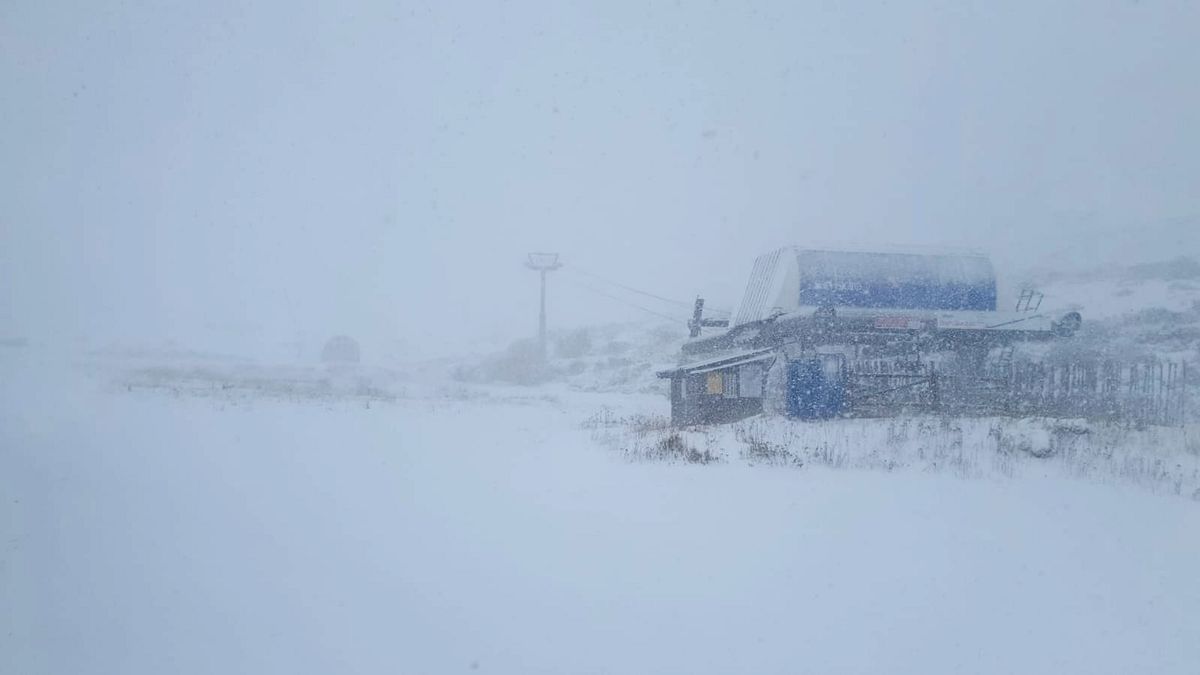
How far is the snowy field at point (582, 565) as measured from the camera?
14.6ft

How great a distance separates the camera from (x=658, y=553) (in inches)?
229

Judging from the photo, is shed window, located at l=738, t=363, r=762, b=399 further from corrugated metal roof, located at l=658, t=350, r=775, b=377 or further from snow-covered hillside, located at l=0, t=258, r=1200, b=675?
snow-covered hillside, located at l=0, t=258, r=1200, b=675

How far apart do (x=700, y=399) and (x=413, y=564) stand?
12491mm

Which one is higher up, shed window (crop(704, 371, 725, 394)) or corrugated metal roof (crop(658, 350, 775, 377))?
corrugated metal roof (crop(658, 350, 775, 377))

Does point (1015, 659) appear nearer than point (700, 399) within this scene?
Yes

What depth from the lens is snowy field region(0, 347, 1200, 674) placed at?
4445 millimetres

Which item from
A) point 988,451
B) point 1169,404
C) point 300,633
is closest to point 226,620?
point 300,633

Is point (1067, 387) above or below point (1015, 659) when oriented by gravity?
above

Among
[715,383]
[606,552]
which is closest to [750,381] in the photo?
[715,383]

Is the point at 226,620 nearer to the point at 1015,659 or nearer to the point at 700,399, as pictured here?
the point at 1015,659

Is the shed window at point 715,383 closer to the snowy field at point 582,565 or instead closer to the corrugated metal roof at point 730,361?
the corrugated metal roof at point 730,361

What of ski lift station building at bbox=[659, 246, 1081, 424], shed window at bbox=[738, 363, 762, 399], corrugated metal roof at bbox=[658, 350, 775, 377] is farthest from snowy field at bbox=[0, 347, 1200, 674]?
shed window at bbox=[738, 363, 762, 399]

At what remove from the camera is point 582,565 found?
5.58 m

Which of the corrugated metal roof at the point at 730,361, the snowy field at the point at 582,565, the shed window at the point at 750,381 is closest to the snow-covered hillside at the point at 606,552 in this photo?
the snowy field at the point at 582,565
